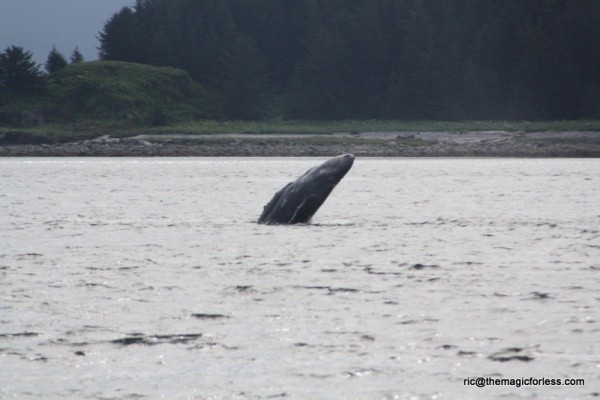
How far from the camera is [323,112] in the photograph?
80562 mm

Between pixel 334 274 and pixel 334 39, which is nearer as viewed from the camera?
pixel 334 274

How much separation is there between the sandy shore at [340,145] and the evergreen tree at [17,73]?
11126 mm

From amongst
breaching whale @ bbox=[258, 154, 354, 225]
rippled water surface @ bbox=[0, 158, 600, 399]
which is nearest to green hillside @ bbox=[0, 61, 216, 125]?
rippled water surface @ bbox=[0, 158, 600, 399]

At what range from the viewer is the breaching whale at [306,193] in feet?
59.7

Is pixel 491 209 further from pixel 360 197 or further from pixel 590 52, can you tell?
pixel 590 52

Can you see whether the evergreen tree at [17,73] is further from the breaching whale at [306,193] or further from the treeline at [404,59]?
the breaching whale at [306,193]

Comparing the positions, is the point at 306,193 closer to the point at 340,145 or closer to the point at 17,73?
the point at 340,145

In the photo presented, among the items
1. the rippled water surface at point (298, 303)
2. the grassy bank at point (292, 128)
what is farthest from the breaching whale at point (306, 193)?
the grassy bank at point (292, 128)

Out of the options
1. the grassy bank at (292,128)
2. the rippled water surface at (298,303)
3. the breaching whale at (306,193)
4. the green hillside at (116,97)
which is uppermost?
the green hillside at (116,97)

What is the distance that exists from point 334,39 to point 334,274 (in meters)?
73.0

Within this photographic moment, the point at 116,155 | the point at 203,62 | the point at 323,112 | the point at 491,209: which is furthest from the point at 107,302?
the point at 203,62

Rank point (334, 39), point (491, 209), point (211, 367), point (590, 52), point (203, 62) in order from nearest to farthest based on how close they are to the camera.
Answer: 1. point (211, 367)
2. point (491, 209)
3. point (590, 52)
4. point (334, 39)
5. point (203, 62)

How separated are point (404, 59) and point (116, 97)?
2215 centimetres

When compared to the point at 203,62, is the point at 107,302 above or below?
below
